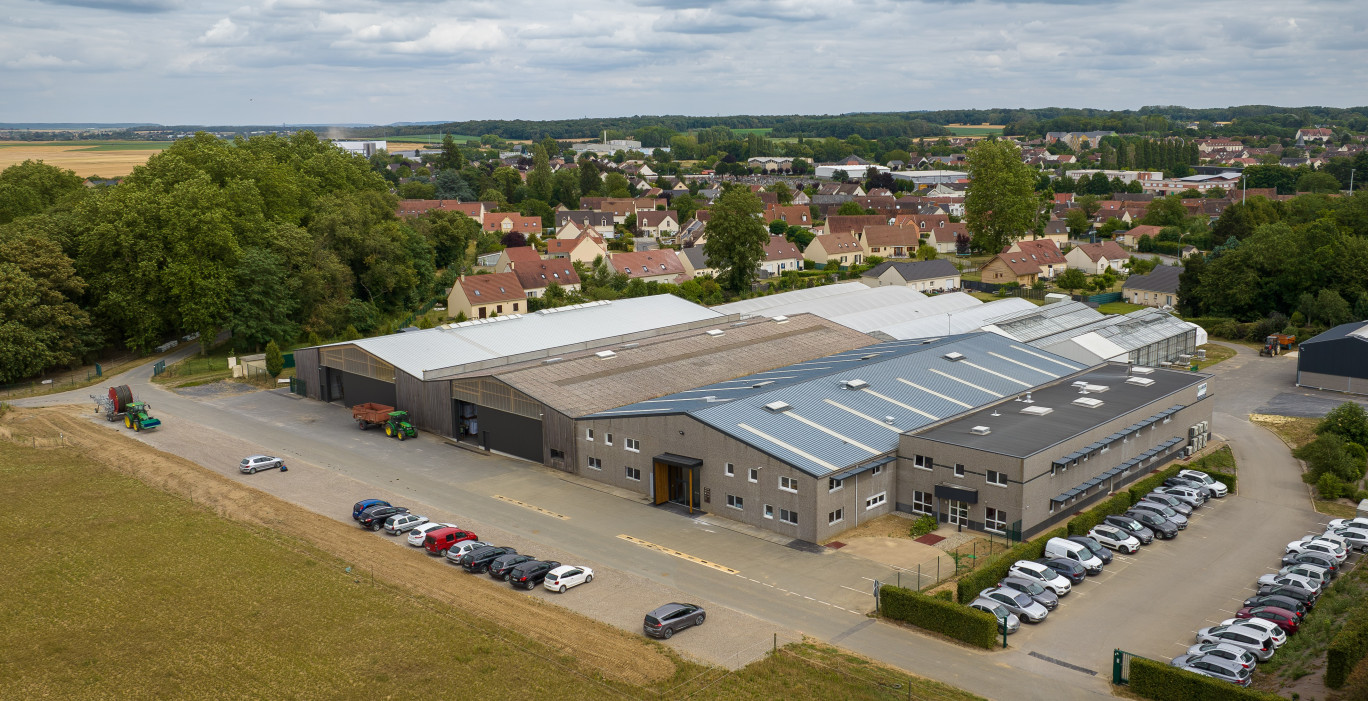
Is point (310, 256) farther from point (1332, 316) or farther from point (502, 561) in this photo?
point (1332, 316)

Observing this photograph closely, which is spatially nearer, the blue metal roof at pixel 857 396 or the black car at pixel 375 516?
the black car at pixel 375 516

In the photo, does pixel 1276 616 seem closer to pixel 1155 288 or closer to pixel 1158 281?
pixel 1155 288

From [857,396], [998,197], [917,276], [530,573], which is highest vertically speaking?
[998,197]

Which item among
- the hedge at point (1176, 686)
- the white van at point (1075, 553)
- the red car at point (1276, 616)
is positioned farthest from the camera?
the white van at point (1075, 553)

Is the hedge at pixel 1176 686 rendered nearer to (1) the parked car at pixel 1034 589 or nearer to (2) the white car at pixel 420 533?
(1) the parked car at pixel 1034 589

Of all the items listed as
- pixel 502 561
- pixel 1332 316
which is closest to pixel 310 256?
pixel 502 561

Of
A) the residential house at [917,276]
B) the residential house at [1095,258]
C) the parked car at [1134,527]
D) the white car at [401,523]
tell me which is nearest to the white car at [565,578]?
the white car at [401,523]

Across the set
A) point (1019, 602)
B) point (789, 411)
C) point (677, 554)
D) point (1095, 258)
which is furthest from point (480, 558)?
point (1095, 258)
